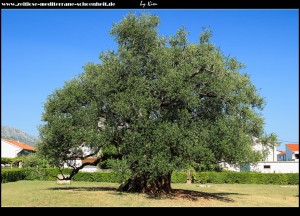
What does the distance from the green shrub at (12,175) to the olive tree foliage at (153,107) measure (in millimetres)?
28682

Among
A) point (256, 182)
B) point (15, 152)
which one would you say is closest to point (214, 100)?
point (256, 182)

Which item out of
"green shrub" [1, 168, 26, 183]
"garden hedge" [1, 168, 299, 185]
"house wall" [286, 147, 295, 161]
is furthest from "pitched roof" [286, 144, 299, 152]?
"green shrub" [1, 168, 26, 183]

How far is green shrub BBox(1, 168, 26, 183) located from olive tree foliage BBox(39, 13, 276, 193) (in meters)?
28.7

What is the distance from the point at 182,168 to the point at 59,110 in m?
13.3

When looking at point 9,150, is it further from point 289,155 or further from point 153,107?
point 153,107

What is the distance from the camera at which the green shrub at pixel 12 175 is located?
61.8 metres

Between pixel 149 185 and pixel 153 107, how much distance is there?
821cm

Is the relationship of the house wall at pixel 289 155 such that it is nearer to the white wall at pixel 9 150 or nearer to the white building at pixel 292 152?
the white building at pixel 292 152

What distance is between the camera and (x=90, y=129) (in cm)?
3334

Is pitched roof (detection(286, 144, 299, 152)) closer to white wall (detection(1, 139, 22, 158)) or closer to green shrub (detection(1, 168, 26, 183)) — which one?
green shrub (detection(1, 168, 26, 183))

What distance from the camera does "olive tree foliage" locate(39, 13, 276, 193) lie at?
3081 centimetres

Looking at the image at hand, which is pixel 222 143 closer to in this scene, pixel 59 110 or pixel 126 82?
pixel 126 82

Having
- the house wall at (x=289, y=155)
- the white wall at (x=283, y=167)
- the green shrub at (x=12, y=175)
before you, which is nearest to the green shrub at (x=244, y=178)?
the white wall at (x=283, y=167)

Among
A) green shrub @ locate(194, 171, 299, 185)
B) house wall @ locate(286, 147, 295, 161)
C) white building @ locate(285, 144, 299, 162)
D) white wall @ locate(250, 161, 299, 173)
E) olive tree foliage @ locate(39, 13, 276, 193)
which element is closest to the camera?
olive tree foliage @ locate(39, 13, 276, 193)
